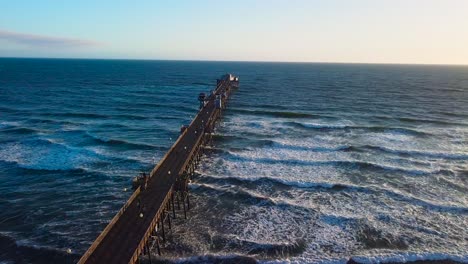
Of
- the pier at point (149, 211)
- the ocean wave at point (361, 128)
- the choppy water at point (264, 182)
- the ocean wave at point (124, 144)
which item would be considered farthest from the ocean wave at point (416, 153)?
the ocean wave at point (124, 144)

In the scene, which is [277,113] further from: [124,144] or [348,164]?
[124,144]

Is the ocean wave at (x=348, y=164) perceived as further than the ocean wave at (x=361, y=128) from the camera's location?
No

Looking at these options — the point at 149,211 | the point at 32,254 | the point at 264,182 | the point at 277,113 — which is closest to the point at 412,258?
the point at 264,182

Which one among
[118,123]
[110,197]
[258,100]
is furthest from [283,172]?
[258,100]

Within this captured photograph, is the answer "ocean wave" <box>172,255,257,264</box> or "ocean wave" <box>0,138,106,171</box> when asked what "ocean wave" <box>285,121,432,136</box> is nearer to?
"ocean wave" <box>0,138,106,171</box>

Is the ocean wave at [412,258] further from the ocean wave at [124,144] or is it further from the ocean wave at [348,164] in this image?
the ocean wave at [124,144]

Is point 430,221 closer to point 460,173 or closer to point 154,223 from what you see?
point 460,173
